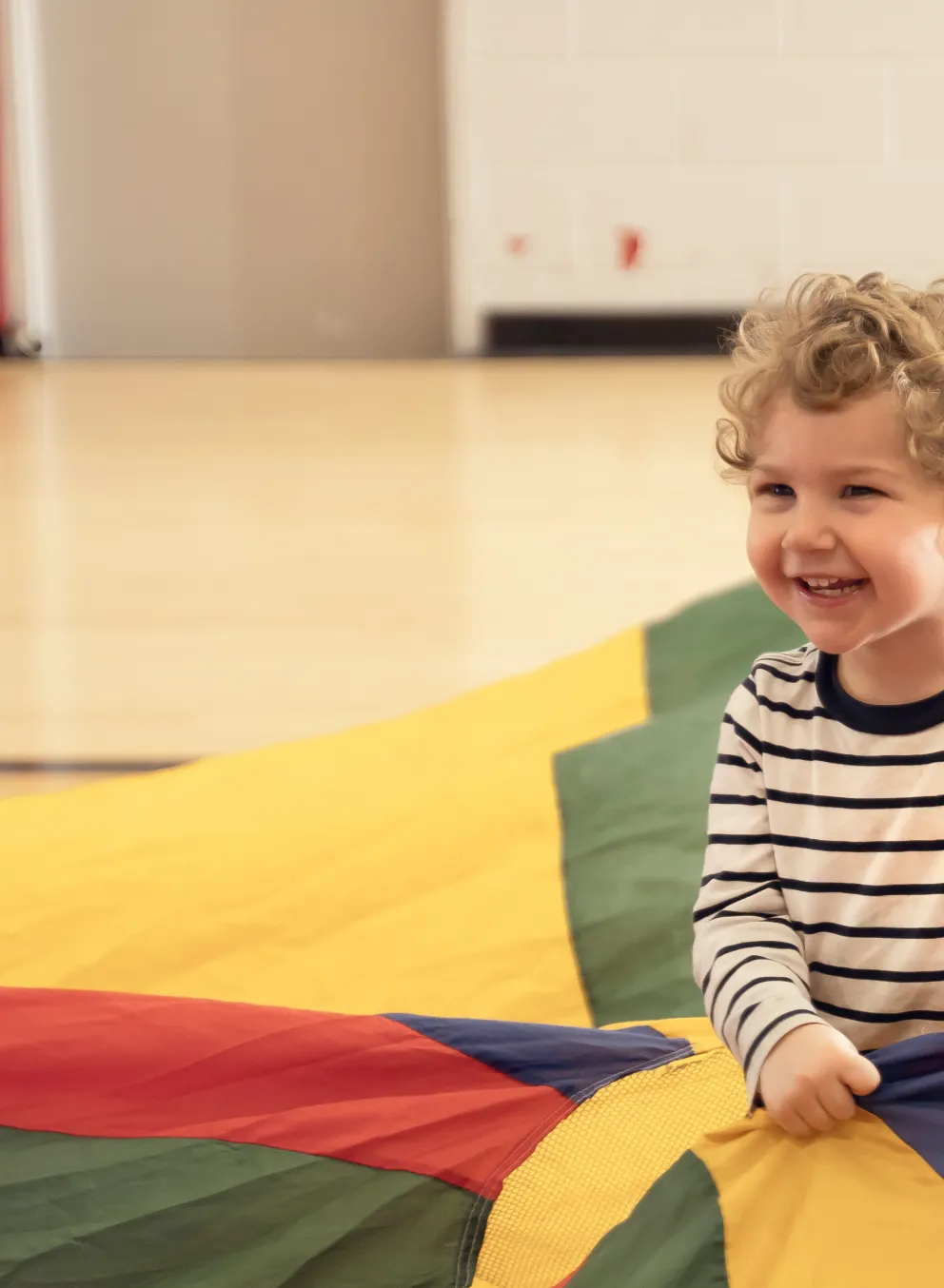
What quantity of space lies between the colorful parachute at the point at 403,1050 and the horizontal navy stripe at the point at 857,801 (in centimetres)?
10

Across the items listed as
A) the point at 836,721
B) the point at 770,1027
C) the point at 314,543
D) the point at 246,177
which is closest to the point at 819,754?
the point at 836,721

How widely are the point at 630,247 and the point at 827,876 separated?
12.0 feet

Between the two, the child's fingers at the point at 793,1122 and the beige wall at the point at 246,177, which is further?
the beige wall at the point at 246,177

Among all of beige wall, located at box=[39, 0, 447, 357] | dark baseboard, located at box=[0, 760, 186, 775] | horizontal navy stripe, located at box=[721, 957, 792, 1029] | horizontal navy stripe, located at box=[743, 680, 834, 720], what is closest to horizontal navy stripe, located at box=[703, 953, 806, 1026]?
horizontal navy stripe, located at box=[721, 957, 792, 1029]

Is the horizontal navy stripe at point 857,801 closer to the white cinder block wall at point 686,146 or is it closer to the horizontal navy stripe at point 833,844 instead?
the horizontal navy stripe at point 833,844

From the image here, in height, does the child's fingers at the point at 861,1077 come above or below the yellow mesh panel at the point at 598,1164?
above

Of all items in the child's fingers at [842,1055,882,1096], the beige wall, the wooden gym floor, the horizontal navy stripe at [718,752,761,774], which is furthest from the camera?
the beige wall

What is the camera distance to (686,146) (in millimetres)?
4074

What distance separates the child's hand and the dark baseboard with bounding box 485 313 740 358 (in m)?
3.68

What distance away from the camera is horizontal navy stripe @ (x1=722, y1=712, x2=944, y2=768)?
0.65 meters

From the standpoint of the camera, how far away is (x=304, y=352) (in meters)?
4.30

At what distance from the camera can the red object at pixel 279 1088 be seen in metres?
0.73

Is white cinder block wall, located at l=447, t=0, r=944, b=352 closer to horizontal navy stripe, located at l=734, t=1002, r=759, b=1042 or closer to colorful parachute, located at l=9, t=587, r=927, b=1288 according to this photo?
colorful parachute, located at l=9, t=587, r=927, b=1288

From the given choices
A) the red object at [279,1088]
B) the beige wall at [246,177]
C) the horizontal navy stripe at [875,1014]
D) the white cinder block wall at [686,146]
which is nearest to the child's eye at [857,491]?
the horizontal navy stripe at [875,1014]
